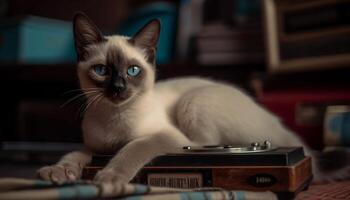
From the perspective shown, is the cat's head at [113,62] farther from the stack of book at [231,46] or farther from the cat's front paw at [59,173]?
the stack of book at [231,46]

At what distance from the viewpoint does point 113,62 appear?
1.06 meters

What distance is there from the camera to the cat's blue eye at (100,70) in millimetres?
1066

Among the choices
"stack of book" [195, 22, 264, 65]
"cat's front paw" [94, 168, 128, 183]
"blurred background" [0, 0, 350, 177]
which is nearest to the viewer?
"cat's front paw" [94, 168, 128, 183]

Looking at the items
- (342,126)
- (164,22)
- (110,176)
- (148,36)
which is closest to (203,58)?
(164,22)

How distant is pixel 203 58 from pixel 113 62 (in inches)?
38.4

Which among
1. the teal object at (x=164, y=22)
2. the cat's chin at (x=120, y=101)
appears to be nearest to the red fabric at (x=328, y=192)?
the cat's chin at (x=120, y=101)

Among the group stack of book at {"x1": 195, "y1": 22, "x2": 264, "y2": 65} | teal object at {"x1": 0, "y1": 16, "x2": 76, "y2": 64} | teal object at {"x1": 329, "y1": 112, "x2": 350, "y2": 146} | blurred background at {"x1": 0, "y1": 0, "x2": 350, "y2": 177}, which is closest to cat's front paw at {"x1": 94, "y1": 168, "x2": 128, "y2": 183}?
blurred background at {"x1": 0, "y1": 0, "x2": 350, "y2": 177}

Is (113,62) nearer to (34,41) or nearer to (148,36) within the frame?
(148,36)

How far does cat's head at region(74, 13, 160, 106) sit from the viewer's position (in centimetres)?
105

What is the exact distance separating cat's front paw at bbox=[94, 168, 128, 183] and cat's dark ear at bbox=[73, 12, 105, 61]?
343mm

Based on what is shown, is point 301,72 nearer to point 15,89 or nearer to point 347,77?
point 347,77

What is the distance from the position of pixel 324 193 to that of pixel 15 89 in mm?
2073

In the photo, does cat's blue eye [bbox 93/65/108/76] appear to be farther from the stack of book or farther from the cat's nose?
the stack of book

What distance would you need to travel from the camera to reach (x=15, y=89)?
261 centimetres
